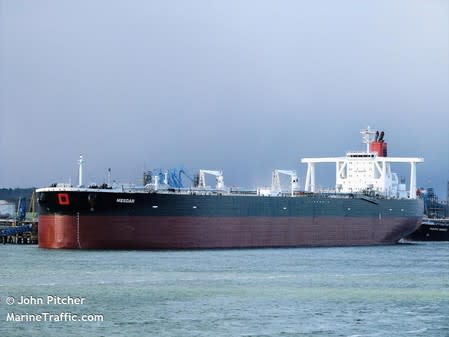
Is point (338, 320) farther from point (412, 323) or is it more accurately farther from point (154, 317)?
point (154, 317)

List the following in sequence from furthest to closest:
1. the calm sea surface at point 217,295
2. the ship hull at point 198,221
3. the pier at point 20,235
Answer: the pier at point 20,235 < the ship hull at point 198,221 < the calm sea surface at point 217,295

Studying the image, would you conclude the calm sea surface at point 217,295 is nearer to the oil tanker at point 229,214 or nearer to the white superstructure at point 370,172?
the oil tanker at point 229,214

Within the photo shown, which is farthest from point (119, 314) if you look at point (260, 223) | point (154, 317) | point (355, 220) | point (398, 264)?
point (355, 220)

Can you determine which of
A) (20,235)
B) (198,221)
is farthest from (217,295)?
(20,235)

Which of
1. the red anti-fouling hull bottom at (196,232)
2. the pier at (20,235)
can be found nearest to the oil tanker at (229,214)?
the red anti-fouling hull bottom at (196,232)

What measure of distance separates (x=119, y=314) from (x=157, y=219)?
20.9 meters

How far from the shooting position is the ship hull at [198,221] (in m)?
45.5

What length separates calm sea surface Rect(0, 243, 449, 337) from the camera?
2433cm

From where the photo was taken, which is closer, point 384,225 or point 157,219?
point 157,219

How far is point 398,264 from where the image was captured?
141ft

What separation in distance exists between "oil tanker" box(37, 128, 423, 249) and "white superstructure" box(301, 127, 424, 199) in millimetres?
60

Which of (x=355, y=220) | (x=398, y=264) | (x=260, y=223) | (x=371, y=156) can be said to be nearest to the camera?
(x=398, y=264)

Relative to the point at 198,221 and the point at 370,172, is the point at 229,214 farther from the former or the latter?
the point at 370,172

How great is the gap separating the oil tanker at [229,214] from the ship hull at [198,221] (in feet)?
0.14
